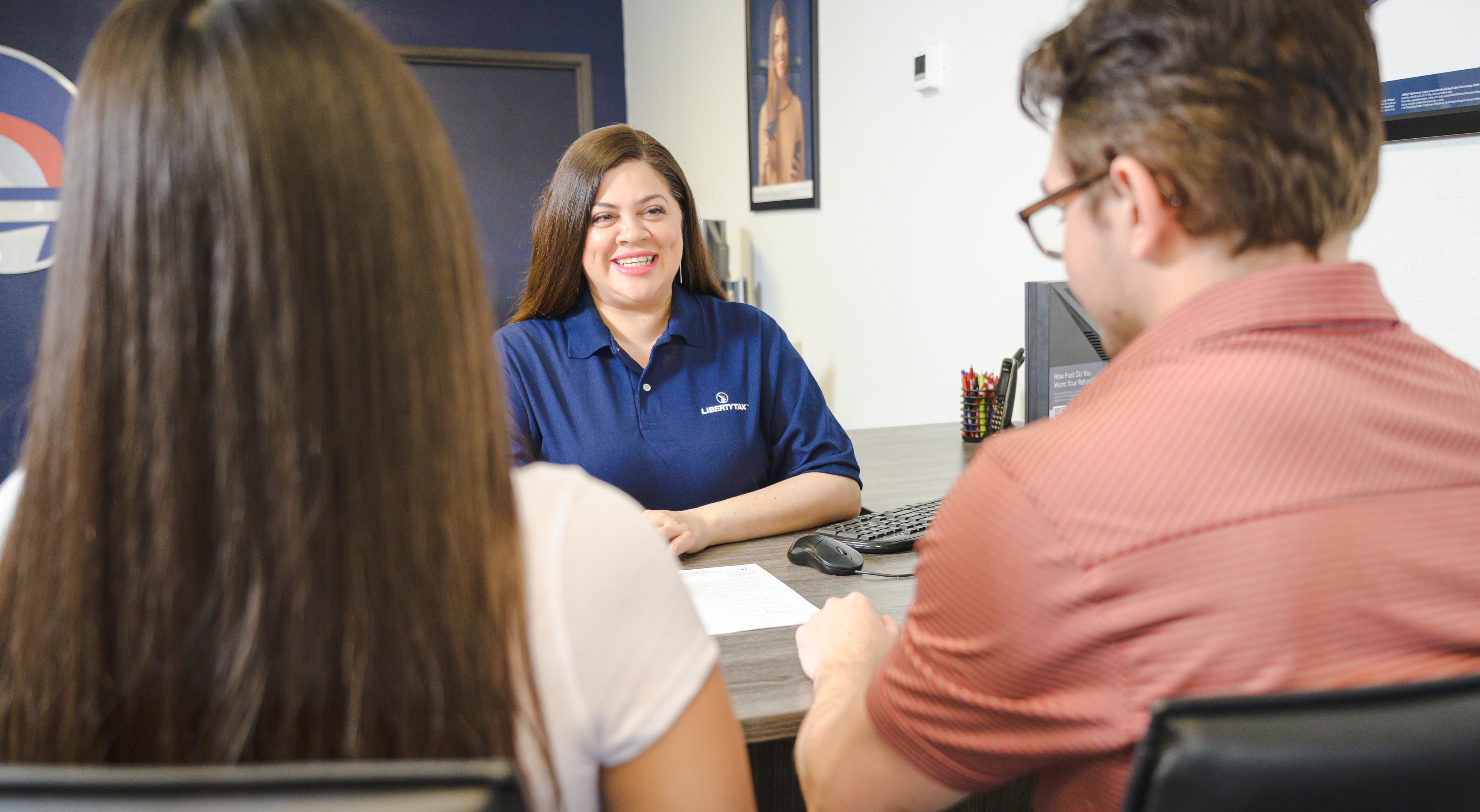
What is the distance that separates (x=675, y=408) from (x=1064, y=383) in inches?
30.2

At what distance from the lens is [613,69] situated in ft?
17.6

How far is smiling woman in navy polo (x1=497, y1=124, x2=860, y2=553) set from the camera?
1.75 m

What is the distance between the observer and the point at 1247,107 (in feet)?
2.20

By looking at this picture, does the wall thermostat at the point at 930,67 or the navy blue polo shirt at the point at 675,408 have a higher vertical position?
the wall thermostat at the point at 930,67

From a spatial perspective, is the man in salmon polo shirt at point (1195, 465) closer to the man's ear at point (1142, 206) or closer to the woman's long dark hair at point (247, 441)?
the man's ear at point (1142, 206)

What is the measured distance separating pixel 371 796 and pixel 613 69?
5391 millimetres

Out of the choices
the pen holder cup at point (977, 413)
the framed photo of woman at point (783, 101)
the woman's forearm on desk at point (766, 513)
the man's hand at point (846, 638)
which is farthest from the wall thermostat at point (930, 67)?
the man's hand at point (846, 638)

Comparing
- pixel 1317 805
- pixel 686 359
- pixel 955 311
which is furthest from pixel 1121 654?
pixel 955 311

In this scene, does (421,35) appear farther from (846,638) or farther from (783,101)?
(846,638)

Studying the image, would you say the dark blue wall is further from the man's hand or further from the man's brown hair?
the man's brown hair

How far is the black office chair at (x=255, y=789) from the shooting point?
0.40 meters

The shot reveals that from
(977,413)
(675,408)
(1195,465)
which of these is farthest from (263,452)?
(977,413)

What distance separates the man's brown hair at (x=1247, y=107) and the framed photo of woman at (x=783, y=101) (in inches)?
106

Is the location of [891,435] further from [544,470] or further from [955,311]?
[544,470]
